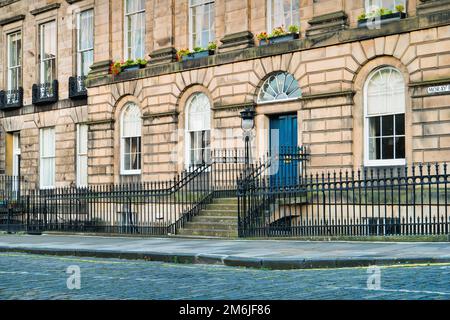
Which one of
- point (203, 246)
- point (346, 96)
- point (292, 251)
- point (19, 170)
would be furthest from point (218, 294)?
point (19, 170)

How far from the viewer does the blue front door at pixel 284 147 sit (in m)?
21.3

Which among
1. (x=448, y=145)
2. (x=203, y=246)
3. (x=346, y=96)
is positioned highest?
(x=346, y=96)

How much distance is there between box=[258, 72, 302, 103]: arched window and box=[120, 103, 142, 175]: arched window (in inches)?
240

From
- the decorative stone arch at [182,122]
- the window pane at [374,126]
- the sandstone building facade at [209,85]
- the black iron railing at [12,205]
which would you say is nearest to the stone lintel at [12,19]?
the sandstone building facade at [209,85]

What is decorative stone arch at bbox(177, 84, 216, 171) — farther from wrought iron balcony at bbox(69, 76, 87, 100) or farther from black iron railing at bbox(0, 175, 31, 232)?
wrought iron balcony at bbox(69, 76, 87, 100)

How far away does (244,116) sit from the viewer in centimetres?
2080

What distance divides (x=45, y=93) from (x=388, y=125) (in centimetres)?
1710

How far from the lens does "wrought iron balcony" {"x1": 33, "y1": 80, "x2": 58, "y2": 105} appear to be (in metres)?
31.1

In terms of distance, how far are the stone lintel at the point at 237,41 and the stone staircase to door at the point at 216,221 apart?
16.3 ft

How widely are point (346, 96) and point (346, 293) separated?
39.4 ft

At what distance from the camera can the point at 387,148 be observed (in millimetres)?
19625

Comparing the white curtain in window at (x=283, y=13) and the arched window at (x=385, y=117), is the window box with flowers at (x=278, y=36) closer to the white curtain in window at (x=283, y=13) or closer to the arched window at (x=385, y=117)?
the white curtain in window at (x=283, y=13)

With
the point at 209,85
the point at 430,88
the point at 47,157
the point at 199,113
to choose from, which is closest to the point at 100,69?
the point at 199,113
